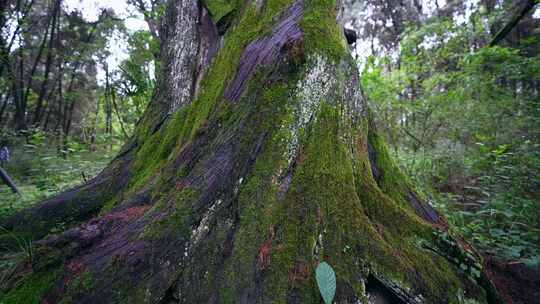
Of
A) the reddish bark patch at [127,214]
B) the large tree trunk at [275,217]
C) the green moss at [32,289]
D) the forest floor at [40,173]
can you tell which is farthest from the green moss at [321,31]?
the forest floor at [40,173]

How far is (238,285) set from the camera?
5.88ft

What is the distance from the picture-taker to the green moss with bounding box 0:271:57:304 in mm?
2105

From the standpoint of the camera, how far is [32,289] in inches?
84.8

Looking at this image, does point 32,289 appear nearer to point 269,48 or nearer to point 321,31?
point 269,48

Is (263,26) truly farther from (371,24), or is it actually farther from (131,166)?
(371,24)

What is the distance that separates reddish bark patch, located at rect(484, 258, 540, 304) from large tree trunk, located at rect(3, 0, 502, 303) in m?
0.45

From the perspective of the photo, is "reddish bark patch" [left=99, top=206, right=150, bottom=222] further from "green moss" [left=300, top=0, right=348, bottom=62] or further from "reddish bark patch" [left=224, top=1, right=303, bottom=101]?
"green moss" [left=300, top=0, right=348, bottom=62]

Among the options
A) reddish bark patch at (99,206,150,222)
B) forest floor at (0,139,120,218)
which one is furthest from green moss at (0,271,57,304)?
forest floor at (0,139,120,218)

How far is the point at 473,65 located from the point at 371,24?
15.4m

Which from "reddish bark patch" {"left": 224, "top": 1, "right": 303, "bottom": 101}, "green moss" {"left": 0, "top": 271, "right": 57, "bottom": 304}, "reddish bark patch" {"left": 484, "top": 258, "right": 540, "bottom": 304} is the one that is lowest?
"reddish bark patch" {"left": 484, "top": 258, "right": 540, "bottom": 304}

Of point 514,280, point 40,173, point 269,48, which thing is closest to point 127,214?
point 269,48

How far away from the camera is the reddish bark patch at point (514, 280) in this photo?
2420 mm

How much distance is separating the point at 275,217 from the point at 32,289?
1775 millimetres

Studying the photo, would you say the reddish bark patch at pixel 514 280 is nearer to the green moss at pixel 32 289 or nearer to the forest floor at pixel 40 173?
the green moss at pixel 32 289
